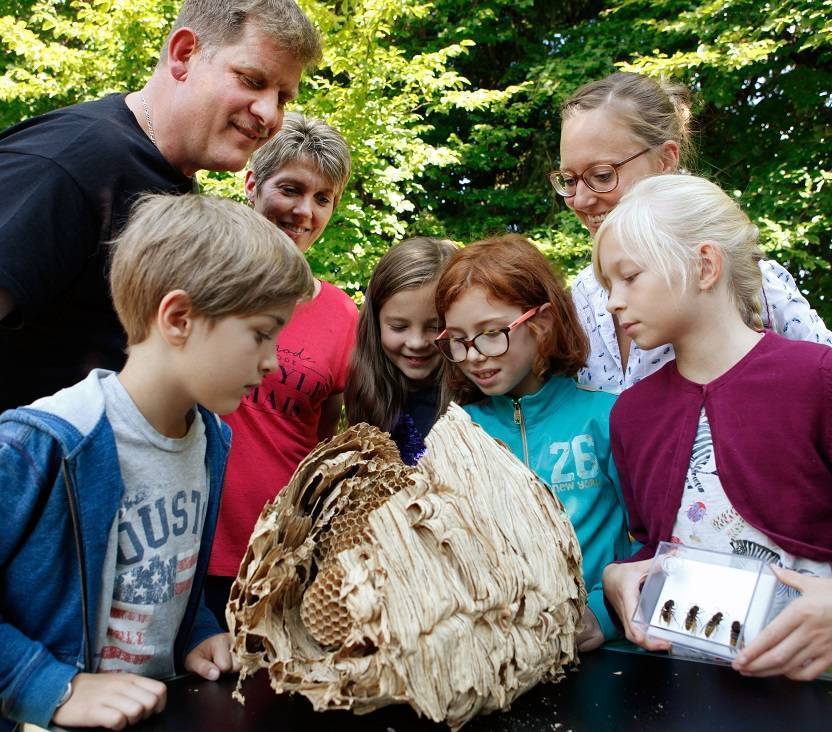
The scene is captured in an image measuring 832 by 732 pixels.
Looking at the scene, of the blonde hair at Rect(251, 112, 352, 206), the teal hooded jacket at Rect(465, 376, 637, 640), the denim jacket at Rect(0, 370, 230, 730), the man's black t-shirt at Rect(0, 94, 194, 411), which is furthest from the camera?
the blonde hair at Rect(251, 112, 352, 206)

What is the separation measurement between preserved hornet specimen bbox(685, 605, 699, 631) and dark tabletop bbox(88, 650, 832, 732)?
0.38 ft

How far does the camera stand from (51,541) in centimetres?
139

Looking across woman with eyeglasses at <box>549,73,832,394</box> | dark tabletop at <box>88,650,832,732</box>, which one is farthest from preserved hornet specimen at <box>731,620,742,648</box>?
woman with eyeglasses at <box>549,73,832,394</box>

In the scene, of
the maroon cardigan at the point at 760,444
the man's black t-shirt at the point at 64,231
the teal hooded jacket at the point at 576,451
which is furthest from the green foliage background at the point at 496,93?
the maroon cardigan at the point at 760,444

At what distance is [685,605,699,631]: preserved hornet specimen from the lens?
1.37 m

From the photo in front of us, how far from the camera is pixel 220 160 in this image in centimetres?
232

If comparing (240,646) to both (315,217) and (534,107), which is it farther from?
(534,107)

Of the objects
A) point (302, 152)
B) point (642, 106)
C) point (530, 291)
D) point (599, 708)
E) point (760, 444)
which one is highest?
point (642, 106)

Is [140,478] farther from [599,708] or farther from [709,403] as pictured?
[709,403]

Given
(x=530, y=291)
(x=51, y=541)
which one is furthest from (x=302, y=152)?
(x=51, y=541)

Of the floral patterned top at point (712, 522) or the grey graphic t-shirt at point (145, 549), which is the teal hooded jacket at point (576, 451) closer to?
the floral patterned top at point (712, 522)

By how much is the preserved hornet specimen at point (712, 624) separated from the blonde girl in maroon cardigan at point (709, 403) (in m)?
0.18

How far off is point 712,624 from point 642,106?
1899 millimetres

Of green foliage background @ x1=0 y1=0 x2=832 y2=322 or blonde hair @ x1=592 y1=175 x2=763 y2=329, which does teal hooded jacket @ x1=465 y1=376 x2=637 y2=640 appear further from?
green foliage background @ x1=0 y1=0 x2=832 y2=322
